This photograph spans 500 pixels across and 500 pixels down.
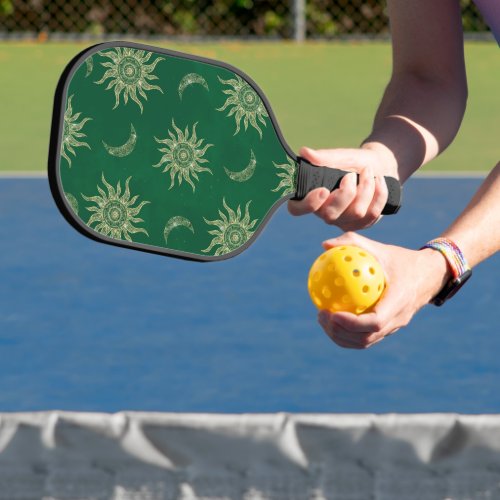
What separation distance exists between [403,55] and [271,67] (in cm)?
857

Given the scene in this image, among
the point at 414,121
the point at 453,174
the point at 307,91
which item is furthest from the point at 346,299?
the point at 307,91

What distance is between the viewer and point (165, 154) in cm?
237

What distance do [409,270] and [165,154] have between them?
0.51m

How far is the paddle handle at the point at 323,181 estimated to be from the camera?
2.37 m

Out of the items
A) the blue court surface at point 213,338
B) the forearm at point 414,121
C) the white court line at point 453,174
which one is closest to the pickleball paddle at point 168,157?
the forearm at point 414,121

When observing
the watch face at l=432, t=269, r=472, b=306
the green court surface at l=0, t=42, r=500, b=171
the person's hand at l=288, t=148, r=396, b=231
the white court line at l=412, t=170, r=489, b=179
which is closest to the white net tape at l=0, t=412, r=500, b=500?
the watch face at l=432, t=269, r=472, b=306

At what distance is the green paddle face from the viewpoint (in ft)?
7.25

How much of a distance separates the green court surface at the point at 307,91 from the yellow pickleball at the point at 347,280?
5.39m

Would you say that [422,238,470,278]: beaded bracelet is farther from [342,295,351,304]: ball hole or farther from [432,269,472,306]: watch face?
[342,295,351,304]: ball hole

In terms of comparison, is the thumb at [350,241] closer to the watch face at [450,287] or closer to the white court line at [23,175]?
the watch face at [450,287]

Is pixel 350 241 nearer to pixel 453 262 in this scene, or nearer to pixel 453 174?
pixel 453 262

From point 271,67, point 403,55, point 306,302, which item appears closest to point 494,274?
point 306,302

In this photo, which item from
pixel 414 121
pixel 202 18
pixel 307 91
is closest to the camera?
pixel 414 121

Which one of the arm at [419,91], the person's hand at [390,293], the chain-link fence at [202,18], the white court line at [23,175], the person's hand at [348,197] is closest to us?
the person's hand at [390,293]
